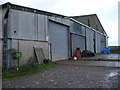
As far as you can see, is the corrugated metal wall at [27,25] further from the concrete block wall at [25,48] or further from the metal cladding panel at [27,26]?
the concrete block wall at [25,48]

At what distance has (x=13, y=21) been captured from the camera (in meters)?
7.55

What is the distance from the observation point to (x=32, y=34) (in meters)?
8.72

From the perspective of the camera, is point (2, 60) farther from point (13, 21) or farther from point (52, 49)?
point (52, 49)

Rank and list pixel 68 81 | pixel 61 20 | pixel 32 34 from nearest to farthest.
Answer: pixel 68 81, pixel 32 34, pixel 61 20

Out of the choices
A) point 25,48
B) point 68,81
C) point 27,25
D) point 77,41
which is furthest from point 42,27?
point 77,41

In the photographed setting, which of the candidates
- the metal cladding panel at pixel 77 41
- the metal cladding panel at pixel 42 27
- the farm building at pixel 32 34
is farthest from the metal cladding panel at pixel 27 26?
the metal cladding panel at pixel 77 41

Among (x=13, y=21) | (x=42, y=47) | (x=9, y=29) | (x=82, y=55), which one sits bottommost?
(x=82, y=55)

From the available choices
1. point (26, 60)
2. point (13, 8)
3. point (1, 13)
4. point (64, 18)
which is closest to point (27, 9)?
point (13, 8)

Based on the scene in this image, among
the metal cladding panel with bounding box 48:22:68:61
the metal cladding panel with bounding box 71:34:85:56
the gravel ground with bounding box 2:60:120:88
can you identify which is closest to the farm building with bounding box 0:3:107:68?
the metal cladding panel with bounding box 48:22:68:61

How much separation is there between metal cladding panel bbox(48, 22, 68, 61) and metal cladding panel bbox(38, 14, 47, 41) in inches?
30.7

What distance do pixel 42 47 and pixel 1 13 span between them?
143 inches

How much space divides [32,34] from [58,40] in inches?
138

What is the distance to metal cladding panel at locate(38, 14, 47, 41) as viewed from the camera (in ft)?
30.8

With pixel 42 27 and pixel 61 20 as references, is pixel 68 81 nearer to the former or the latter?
pixel 42 27
